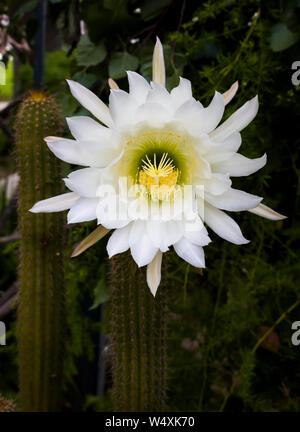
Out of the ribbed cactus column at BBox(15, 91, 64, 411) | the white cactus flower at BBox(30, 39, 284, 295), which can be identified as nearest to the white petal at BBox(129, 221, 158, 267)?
the white cactus flower at BBox(30, 39, 284, 295)

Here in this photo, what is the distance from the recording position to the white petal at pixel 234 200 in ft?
1.66

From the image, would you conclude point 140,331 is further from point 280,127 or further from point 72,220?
point 280,127

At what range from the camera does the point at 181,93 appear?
492 mm

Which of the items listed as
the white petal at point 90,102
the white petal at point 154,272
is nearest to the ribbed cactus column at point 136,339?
the white petal at point 154,272

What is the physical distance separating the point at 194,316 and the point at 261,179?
1.45 feet

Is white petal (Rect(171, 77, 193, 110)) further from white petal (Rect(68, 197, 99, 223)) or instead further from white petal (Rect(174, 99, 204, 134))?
white petal (Rect(68, 197, 99, 223))

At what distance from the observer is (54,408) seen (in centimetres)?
81

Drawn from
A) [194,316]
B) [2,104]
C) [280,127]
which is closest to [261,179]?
[280,127]

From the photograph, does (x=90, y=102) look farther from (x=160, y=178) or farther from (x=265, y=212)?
(x=265, y=212)

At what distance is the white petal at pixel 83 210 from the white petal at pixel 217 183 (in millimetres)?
114

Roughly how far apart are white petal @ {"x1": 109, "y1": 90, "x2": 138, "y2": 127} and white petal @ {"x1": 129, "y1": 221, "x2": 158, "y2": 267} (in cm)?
11

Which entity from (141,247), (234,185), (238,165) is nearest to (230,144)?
(238,165)

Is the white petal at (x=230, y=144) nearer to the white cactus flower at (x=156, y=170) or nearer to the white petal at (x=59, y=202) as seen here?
the white cactus flower at (x=156, y=170)

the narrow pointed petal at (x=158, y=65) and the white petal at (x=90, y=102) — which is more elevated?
the narrow pointed petal at (x=158, y=65)
